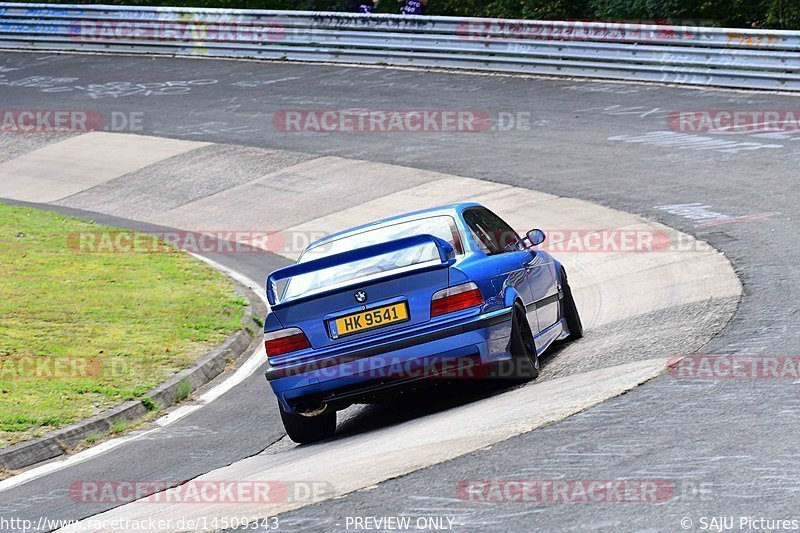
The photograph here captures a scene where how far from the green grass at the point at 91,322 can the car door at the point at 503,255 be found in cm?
330

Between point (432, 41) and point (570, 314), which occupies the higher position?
point (432, 41)

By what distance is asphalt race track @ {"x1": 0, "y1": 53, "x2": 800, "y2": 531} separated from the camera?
588 centimetres

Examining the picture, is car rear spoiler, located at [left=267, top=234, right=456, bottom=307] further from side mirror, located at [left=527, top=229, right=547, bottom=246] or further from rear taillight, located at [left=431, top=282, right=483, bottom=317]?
side mirror, located at [left=527, top=229, right=547, bottom=246]

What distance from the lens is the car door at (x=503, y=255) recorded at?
8562 mm
